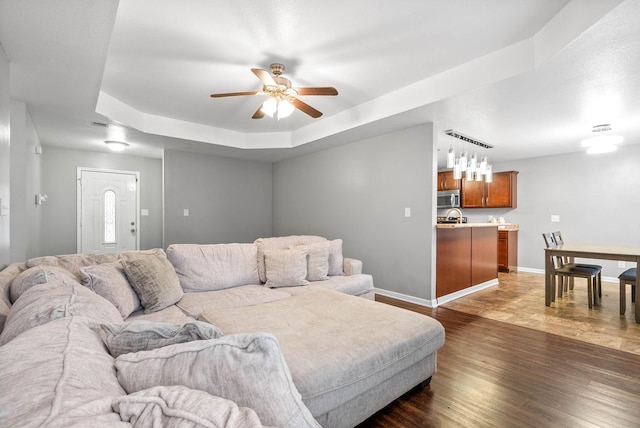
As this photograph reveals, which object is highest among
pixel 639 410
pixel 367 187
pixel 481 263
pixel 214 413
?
pixel 367 187

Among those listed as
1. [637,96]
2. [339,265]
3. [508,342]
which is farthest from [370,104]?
[508,342]

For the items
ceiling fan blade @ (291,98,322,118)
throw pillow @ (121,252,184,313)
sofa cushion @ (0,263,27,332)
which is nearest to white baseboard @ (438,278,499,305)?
ceiling fan blade @ (291,98,322,118)

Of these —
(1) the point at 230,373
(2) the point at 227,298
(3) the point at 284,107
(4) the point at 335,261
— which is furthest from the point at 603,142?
(1) the point at 230,373

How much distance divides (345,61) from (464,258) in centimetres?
310

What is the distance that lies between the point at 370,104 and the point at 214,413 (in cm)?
361

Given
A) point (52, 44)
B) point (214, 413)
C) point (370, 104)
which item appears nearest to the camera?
point (214, 413)

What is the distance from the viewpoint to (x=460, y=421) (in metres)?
1.64

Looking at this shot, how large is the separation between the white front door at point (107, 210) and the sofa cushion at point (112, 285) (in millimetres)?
4282

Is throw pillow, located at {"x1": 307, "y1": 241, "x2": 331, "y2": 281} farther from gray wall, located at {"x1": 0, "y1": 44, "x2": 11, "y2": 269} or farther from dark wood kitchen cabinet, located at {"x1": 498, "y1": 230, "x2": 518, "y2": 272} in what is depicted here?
dark wood kitchen cabinet, located at {"x1": 498, "y1": 230, "x2": 518, "y2": 272}

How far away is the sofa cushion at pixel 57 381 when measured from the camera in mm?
533

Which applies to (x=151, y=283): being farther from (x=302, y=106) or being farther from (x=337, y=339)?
(x=302, y=106)

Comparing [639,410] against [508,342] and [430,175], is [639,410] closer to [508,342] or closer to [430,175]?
[508,342]

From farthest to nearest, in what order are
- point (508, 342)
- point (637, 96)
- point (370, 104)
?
point (370, 104) → point (637, 96) → point (508, 342)

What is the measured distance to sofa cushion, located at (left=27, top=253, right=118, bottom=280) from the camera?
82.3 inches
